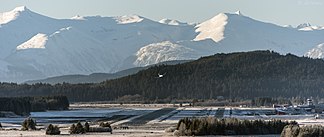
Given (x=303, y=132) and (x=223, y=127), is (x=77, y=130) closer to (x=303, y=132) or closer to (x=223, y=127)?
(x=223, y=127)

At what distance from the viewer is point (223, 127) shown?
65688 mm

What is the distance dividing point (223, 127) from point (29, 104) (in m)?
72.0

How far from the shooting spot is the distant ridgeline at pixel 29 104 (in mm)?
125500

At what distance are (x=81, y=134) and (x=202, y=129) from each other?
352 inches

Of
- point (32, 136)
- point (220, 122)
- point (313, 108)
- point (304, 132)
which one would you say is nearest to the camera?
point (304, 132)

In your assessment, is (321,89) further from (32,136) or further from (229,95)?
(32,136)

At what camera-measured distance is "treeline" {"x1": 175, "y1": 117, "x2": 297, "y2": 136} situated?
63875 millimetres

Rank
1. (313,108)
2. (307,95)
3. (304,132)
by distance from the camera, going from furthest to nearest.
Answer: (307,95) → (313,108) → (304,132)

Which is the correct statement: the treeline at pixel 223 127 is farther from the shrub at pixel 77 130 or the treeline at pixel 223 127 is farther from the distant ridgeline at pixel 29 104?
the distant ridgeline at pixel 29 104

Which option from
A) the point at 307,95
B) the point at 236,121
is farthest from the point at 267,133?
the point at 307,95

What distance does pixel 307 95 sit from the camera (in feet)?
630

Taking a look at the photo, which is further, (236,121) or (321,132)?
(236,121)

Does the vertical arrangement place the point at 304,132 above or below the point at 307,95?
below

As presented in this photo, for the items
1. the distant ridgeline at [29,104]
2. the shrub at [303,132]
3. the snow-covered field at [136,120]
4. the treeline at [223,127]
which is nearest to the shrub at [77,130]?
the snow-covered field at [136,120]
